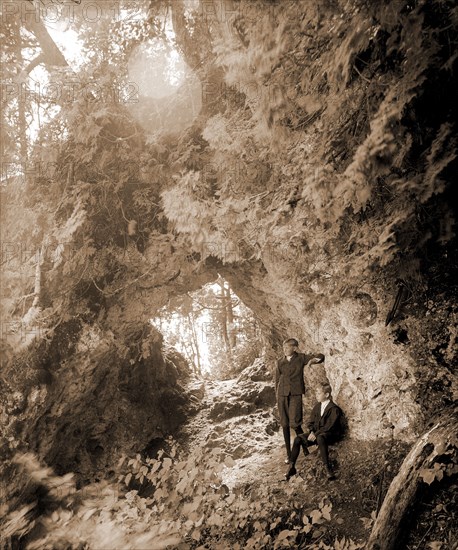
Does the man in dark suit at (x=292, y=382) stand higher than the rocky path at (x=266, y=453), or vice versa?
the man in dark suit at (x=292, y=382)

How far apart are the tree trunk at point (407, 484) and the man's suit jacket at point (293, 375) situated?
2202 mm

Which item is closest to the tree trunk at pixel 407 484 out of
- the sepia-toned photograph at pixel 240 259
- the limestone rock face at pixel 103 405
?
the sepia-toned photograph at pixel 240 259

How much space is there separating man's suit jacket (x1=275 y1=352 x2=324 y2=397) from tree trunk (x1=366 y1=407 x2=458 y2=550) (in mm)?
2202

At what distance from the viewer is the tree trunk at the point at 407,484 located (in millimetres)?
3691

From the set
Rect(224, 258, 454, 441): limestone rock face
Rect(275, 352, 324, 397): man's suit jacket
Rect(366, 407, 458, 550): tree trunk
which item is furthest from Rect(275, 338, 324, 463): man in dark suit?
Rect(366, 407, 458, 550): tree trunk

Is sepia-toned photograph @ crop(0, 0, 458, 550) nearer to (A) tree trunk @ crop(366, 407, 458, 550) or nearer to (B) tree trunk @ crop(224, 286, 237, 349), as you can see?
(A) tree trunk @ crop(366, 407, 458, 550)

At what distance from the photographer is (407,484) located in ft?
12.4

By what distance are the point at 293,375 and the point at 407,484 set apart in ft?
8.02

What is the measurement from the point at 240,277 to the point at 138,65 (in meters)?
4.67

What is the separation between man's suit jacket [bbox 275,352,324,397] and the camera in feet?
19.7

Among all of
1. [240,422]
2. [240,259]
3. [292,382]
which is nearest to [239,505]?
[292,382]

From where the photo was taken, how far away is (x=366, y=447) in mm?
5207

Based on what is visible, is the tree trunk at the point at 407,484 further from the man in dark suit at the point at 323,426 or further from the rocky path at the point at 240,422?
the rocky path at the point at 240,422

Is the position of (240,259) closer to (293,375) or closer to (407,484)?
(293,375)
